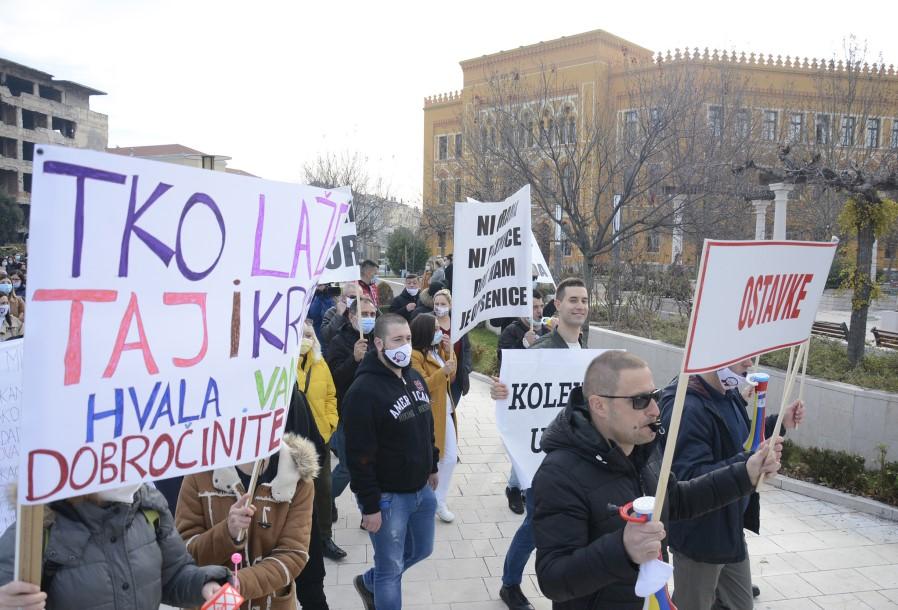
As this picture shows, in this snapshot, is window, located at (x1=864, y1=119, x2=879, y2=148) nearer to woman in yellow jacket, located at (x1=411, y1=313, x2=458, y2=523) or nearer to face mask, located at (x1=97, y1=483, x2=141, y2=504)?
woman in yellow jacket, located at (x1=411, y1=313, x2=458, y2=523)

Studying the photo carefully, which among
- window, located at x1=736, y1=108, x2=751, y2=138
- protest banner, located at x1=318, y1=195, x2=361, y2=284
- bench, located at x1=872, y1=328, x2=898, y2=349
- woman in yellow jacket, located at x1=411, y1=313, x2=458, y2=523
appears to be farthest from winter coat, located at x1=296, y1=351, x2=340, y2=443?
window, located at x1=736, y1=108, x2=751, y2=138

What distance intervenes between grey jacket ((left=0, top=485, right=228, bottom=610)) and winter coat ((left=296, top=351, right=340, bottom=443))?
2766mm

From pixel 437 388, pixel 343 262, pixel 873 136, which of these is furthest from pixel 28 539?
pixel 873 136

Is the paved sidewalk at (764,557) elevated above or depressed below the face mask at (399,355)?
below

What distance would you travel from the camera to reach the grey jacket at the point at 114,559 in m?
2.24

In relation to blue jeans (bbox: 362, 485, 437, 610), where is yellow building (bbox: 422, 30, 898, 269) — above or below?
above

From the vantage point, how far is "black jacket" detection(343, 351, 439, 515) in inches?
159

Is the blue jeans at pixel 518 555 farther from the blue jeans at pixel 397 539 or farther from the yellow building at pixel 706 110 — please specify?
the yellow building at pixel 706 110

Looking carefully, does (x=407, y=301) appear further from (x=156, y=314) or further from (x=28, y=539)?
(x=28, y=539)

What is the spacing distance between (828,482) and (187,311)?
718 cm

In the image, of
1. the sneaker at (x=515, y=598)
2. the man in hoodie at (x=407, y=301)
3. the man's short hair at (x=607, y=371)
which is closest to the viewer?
the man's short hair at (x=607, y=371)

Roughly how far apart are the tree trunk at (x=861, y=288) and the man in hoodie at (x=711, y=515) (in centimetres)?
660

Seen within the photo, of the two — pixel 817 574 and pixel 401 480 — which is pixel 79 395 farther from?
pixel 817 574

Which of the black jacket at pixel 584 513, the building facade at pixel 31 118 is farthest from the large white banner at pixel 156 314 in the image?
the building facade at pixel 31 118
